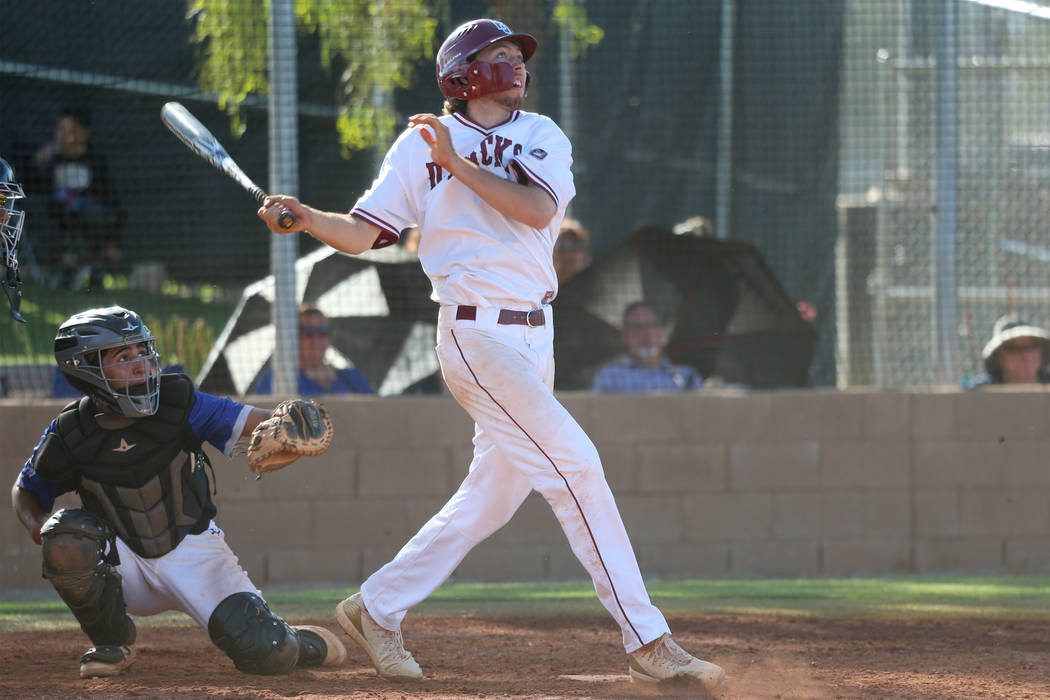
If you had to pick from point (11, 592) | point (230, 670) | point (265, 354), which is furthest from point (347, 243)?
point (11, 592)

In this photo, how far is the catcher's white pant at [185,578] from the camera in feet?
13.7

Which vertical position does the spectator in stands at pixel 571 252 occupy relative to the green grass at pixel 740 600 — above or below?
above

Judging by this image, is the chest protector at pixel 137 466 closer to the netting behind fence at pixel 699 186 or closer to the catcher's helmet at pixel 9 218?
the catcher's helmet at pixel 9 218

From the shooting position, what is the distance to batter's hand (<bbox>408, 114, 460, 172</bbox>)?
365 centimetres

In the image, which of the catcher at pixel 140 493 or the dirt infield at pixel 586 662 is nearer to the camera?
the dirt infield at pixel 586 662

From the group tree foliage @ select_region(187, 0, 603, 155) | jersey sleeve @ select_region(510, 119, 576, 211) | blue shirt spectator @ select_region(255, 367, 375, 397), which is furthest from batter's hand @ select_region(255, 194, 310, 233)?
tree foliage @ select_region(187, 0, 603, 155)

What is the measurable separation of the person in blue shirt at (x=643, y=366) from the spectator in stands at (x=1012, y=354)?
1.65m

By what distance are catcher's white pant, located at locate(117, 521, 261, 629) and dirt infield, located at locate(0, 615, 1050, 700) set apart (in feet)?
0.72

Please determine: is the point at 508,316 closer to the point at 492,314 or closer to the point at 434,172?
the point at 492,314

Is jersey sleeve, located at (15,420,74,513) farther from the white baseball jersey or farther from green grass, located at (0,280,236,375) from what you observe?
green grass, located at (0,280,236,375)

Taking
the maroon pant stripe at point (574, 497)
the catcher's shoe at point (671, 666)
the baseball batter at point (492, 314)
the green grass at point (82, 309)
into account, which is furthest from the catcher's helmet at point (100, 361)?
the green grass at point (82, 309)

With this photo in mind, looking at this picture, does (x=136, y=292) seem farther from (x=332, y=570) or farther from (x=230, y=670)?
(x=230, y=670)

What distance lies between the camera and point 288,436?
4004 mm

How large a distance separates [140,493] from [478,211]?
4.56ft
